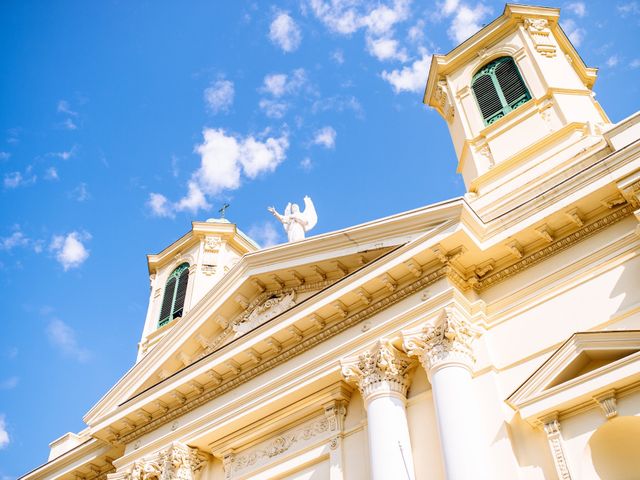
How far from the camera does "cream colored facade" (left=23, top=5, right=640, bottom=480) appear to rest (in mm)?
10375

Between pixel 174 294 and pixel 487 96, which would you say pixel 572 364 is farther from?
pixel 174 294

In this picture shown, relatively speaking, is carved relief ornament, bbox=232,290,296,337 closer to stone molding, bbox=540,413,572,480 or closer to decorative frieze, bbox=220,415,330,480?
decorative frieze, bbox=220,415,330,480

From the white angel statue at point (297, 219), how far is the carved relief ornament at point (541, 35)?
25.0ft

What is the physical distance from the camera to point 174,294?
24938mm

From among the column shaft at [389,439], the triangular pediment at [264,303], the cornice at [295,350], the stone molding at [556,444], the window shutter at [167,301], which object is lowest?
the stone molding at [556,444]

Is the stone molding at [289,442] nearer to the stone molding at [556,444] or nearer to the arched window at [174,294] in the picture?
the stone molding at [556,444]

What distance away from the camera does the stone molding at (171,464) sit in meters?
15.1

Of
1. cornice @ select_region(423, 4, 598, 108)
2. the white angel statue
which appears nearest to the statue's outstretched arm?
the white angel statue

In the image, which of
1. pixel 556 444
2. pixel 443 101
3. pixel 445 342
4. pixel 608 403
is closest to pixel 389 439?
pixel 445 342

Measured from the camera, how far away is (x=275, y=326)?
1456 centimetres

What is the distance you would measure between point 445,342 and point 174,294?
15.0m

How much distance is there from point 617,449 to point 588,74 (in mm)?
13004

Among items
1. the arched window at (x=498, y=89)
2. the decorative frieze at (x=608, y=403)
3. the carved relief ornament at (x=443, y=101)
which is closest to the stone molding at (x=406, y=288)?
the decorative frieze at (x=608, y=403)

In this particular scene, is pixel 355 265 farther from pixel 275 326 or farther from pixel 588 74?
pixel 588 74
